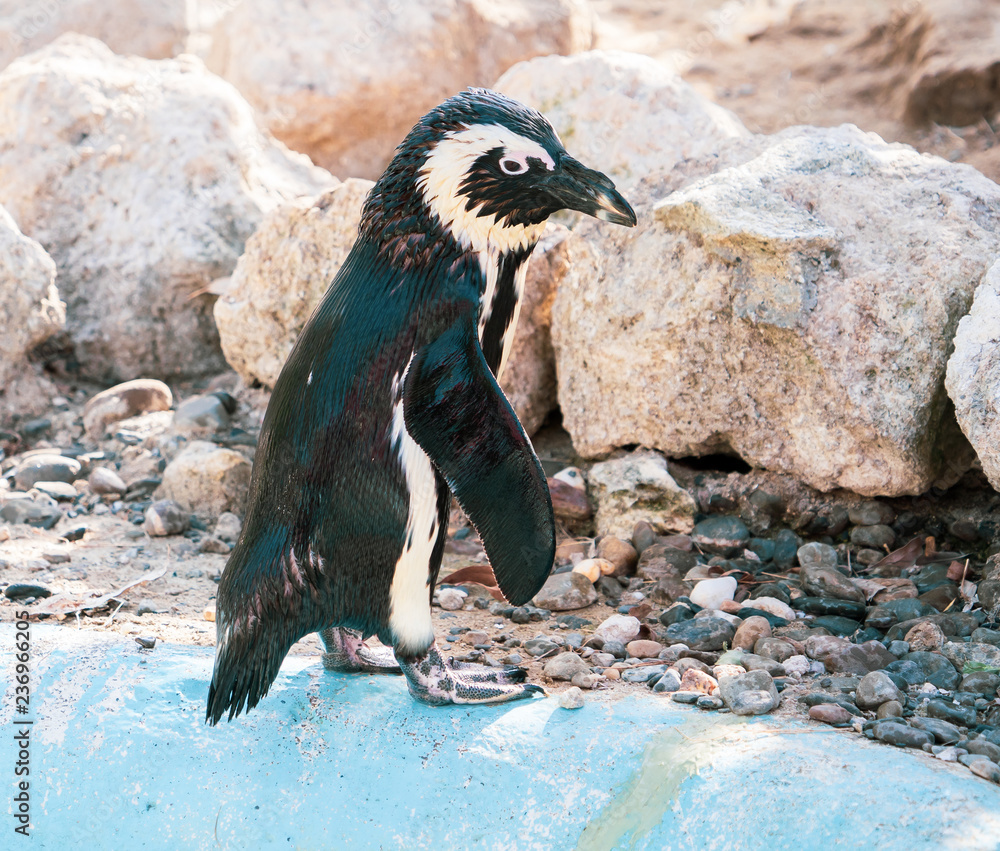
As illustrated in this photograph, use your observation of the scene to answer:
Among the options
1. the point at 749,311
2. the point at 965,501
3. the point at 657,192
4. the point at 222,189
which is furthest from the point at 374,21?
the point at 965,501

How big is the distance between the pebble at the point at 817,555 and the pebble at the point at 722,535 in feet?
0.56

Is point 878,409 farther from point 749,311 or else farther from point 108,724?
point 108,724

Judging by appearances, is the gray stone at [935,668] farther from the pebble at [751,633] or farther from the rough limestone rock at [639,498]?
the rough limestone rock at [639,498]

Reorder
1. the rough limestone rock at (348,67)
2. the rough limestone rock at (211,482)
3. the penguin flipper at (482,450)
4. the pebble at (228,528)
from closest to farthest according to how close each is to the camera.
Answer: the penguin flipper at (482,450)
the pebble at (228,528)
the rough limestone rock at (211,482)
the rough limestone rock at (348,67)

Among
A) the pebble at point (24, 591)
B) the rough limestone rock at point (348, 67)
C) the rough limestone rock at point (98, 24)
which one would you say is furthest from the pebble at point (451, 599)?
the rough limestone rock at point (98, 24)

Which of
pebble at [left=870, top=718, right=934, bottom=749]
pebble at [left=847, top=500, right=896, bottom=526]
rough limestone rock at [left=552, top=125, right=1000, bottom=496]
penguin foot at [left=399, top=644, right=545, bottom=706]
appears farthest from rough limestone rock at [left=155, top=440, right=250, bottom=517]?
pebble at [left=870, top=718, right=934, bottom=749]

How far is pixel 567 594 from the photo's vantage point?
267 cm

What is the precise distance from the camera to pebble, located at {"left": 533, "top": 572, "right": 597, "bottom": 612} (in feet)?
8.74

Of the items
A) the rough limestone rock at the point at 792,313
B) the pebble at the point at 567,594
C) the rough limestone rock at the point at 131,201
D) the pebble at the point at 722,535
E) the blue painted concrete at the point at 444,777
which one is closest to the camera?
the blue painted concrete at the point at 444,777

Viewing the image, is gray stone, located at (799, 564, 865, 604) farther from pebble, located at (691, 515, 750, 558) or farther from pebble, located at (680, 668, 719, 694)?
pebble, located at (680, 668, 719, 694)

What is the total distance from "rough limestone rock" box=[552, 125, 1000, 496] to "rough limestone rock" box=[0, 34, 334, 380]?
1860mm

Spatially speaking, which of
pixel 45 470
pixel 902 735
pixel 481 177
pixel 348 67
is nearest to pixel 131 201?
pixel 45 470

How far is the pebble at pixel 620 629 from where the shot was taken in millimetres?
2436

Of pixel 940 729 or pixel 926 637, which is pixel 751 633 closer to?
pixel 926 637
